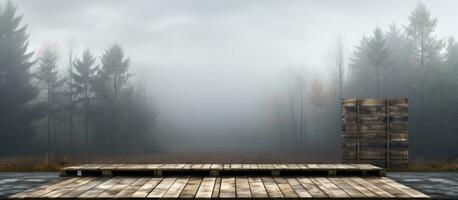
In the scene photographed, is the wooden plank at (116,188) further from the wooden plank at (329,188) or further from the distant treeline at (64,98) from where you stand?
the distant treeline at (64,98)

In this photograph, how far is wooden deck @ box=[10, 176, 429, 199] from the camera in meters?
7.32

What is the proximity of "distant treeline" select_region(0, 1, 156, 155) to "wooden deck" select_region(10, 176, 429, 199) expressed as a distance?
35980 mm

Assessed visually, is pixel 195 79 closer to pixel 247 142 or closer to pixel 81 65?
pixel 247 142

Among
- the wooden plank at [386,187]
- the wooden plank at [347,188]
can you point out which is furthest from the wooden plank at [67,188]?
the wooden plank at [386,187]

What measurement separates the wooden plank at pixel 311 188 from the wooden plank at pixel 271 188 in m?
0.51

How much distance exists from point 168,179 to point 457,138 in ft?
124

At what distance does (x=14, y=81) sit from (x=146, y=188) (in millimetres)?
39239

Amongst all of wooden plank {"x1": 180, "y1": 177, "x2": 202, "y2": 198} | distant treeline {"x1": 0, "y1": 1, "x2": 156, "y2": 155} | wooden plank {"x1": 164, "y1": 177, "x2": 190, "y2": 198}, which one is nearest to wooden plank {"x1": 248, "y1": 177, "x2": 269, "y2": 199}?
wooden plank {"x1": 180, "y1": 177, "x2": 202, "y2": 198}

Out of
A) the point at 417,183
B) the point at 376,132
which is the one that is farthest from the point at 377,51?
the point at 417,183

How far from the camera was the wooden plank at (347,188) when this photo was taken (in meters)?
7.30

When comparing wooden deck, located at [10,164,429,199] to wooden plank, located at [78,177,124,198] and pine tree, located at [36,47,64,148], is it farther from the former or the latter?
pine tree, located at [36,47,64,148]

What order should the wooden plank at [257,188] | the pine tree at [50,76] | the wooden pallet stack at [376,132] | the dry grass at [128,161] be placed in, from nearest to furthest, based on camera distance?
the wooden plank at [257,188] → the dry grass at [128,161] → the wooden pallet stack at [376,132] → the pine tree at [50,76]

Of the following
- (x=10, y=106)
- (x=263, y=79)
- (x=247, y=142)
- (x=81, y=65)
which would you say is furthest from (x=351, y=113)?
(x=263, y=79)

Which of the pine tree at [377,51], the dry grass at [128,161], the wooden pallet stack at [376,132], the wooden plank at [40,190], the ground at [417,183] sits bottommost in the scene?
the dry grass at [128,161]
